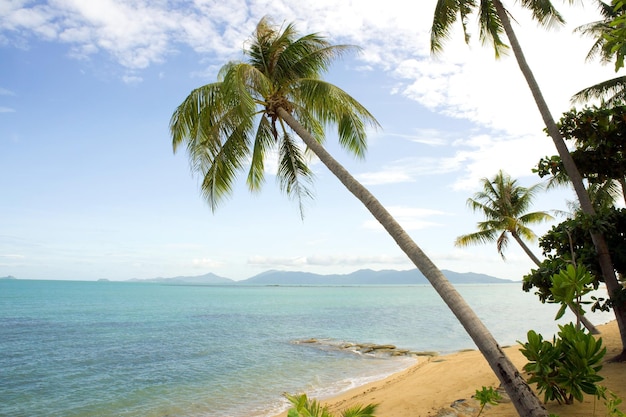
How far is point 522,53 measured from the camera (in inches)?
332

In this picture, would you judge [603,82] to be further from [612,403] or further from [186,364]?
[186,364]

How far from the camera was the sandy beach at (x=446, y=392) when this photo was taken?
6140mm

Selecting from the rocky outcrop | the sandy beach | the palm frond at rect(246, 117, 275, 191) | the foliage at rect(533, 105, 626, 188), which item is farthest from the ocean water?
the foliage at rect(533, 105, 626, 188)

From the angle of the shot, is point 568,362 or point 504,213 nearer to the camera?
point 568,362

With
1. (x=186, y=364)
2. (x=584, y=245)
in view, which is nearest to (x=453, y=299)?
(x=584, y=245)

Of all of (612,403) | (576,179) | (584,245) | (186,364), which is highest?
(576,179)

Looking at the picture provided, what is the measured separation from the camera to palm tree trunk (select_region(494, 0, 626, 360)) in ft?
24.0

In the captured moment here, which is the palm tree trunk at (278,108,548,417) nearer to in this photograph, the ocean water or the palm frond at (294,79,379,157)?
the palm frond at (294,79,379,157)

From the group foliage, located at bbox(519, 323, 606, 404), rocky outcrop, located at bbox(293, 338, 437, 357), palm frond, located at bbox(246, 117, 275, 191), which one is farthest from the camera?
rocky outcrop, located at bbox(293, 338, 437, 357)

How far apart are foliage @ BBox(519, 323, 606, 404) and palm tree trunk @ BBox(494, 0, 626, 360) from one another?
2785mm

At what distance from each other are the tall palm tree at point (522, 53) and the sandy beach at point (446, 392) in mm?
1655

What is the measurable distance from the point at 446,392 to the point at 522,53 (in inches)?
299

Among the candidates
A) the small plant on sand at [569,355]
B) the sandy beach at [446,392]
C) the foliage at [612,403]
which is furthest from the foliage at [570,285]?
the sandy beach at [446,392]

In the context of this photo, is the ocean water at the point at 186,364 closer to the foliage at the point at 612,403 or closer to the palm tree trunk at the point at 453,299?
the palm tree trunk at the point at 453,299
